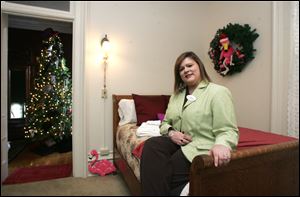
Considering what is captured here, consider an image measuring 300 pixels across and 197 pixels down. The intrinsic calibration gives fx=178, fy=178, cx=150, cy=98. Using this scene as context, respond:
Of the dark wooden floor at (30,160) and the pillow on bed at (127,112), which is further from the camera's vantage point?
the pillow on bed at (127,112)

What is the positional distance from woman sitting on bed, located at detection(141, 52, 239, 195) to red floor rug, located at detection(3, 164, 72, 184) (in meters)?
0.21

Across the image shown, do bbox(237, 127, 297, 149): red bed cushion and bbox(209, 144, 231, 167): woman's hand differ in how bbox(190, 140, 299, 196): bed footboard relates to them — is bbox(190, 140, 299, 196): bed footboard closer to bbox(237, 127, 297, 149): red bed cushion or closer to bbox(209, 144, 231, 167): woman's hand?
bbox(209, 144, 231, 167): woman's hand

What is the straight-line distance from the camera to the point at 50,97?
37cm

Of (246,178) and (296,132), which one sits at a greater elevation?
(296,132)

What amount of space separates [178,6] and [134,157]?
0.90 metres

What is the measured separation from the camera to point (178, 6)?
971 millimetres

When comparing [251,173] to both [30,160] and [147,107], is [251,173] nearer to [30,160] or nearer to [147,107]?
[30,160]

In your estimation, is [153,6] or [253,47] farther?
[253,47]

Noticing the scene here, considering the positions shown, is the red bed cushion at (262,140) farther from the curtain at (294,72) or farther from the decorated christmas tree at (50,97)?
the decorated christmas tree at (50,97)

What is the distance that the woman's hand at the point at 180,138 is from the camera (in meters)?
0.67

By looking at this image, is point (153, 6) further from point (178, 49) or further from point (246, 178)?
Answer: point (246, 178)

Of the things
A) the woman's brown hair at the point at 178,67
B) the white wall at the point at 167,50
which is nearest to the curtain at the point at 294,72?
the woman's brown hair at the point at 178,67

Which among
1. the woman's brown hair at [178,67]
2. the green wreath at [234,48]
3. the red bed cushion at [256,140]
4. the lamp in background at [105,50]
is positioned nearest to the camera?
the woman's brown hair at [178,67]

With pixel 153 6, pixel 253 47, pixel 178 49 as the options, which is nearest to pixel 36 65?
pixel 153 6
